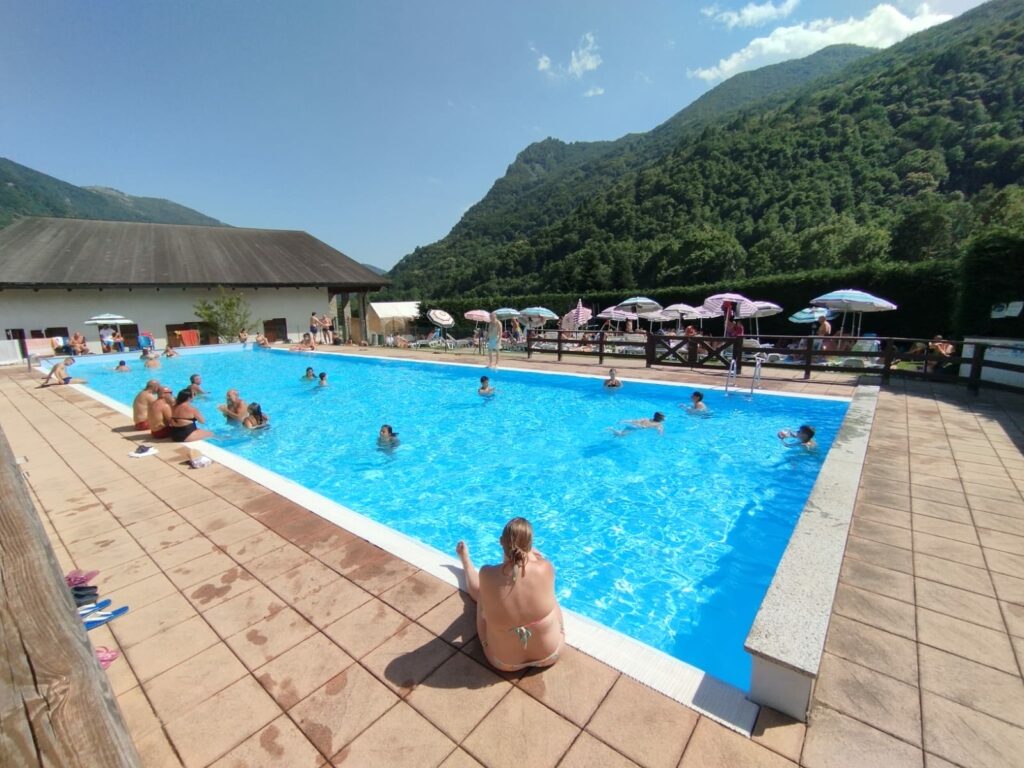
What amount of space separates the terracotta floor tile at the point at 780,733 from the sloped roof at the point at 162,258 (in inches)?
1159

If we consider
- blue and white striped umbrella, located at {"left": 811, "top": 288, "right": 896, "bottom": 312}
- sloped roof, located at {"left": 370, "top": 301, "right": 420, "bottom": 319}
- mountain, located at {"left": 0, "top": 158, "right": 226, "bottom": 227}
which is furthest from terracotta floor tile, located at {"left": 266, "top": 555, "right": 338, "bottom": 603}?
mountain, located at {"left": 0, "top": 158, "right": 226, "bottom": 227}

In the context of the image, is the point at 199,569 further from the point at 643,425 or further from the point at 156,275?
the point at 156,275

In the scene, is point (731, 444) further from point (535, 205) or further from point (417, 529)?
point (535, 205)

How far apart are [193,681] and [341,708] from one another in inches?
35.7

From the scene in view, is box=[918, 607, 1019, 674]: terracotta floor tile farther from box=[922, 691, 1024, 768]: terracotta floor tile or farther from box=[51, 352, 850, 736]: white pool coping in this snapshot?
box=[51, 352, 850, 736]: white pool coping

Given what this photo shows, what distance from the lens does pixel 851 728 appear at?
206cm

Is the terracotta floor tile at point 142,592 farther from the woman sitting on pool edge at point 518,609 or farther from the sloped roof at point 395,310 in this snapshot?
the sloped roof at point 395,310

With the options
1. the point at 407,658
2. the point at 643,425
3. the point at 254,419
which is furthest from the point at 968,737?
the point at 254,419

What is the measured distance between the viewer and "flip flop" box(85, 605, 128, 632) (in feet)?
9.68

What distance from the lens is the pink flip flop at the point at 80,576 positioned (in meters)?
3.32

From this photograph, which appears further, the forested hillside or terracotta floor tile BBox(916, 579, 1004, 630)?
the forested hillside

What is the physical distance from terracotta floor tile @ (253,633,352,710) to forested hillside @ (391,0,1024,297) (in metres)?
48.3

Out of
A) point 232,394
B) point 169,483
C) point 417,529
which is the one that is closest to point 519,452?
point 417,529

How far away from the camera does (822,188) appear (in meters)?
55.8
